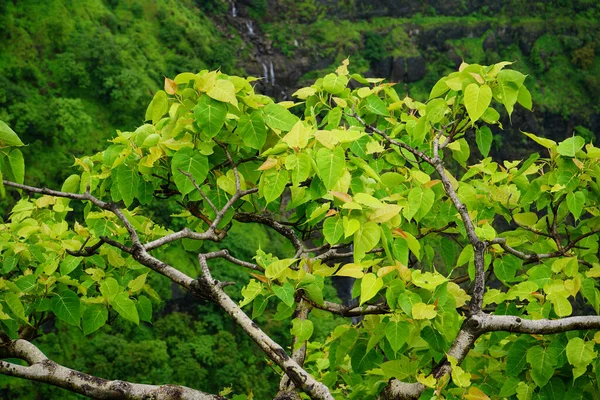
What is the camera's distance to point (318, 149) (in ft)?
8.24

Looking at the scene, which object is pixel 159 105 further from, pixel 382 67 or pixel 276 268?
pixel 382 67

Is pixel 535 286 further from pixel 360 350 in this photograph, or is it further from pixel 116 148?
pixel 116 148

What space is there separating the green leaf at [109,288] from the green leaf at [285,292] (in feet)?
3.68

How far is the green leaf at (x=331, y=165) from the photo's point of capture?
2.39 metres

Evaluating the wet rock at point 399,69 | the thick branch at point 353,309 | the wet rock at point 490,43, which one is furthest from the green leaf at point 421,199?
the wet rock at point 490,43

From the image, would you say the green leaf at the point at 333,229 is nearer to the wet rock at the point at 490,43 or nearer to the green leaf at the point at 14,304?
the green leaf at the point at 14,304

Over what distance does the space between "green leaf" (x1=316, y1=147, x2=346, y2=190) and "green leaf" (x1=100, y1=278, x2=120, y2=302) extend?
1330 mm

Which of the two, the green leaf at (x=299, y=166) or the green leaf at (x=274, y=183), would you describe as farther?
the green leaf at (x=274, y=183)

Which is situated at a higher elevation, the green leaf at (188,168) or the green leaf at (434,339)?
the green leaf at (188,168)

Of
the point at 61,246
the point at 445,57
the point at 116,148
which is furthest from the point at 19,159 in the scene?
the point at 445,57

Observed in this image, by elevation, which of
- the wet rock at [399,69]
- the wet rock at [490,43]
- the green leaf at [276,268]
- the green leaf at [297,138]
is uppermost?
the green leaf at [297,138]

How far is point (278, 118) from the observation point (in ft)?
9.37

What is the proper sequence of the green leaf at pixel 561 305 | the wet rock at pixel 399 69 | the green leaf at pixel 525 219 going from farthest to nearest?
the wet rock at pixel 399 69
the green leaf at pixel 525 219
the green leaf at pixel 561 305

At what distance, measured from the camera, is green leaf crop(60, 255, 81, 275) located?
316 centimetres
